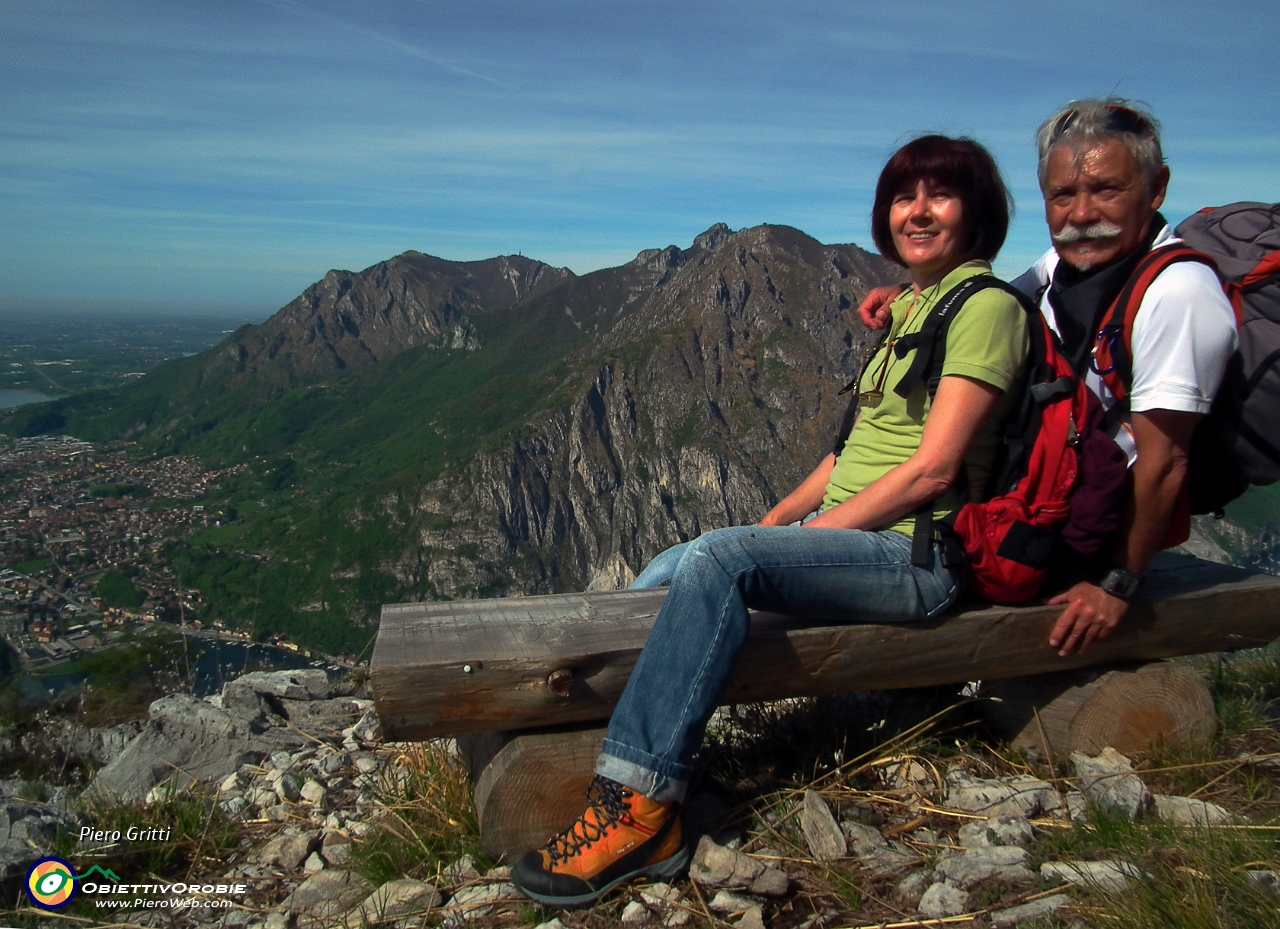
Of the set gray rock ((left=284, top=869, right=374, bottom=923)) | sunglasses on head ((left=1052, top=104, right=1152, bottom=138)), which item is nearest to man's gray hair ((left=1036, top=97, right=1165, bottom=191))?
sunglasses on head ((left=1052, top=104, right=1152, bottom=138))

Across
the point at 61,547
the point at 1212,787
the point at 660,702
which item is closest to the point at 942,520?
the point at 660,702

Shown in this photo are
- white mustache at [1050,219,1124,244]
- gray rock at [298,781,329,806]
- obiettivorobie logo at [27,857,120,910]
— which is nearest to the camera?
obiettivorobie logo at [27,857,120,910]

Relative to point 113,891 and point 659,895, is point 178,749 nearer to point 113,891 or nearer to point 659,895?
point 113,891

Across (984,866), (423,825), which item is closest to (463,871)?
(423,825)

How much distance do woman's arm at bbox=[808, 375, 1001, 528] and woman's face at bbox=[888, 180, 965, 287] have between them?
0.81 metres

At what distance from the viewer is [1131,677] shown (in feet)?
14.1

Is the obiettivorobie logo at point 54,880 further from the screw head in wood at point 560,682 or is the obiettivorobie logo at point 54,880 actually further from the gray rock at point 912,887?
the gray rock at point 912,887

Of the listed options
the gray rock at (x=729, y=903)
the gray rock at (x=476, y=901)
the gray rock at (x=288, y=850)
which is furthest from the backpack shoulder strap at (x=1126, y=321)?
the gray rock at (x=288, y=850)

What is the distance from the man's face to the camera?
3.79 m

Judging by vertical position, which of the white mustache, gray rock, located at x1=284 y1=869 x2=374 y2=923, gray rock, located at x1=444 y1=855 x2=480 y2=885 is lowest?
gray rock, located at x1=284 y1=869 x2=374 y2=923

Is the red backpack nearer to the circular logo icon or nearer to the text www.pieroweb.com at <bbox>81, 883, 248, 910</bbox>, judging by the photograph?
the text www.pieroweb.com at <bbox>81, 883, 248, 910</bbox>

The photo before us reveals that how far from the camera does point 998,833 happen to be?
355 centimetres

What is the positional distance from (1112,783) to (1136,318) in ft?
7.33

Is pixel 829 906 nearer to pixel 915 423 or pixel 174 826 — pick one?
pixel 915 423
